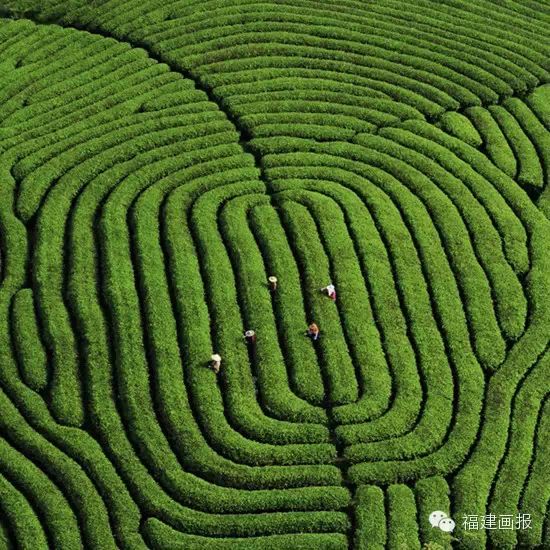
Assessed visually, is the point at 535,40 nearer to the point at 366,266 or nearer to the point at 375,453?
the point at 366,266

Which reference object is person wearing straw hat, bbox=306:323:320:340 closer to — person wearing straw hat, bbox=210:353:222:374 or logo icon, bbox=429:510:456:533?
person wearing straw hat, bbox=210:353:222:374

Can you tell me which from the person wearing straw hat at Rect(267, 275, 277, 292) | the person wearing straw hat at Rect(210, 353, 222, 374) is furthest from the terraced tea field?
the person wearing straw hat at Rect(210, 353, 222, 374)

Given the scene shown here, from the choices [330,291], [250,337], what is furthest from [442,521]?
[330,291]

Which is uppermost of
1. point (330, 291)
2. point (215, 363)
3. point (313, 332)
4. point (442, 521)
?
point (330, 291)

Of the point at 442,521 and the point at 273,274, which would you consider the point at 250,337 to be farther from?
the point at 442,521

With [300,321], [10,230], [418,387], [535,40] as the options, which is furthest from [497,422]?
[535,40]

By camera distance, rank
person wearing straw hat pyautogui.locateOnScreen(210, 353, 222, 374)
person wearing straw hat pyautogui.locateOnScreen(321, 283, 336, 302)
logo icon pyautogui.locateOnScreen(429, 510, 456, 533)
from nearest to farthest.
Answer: logo icon pyautogui.locateOnScreen(429, 510, 456, 533)
person wearing straw hat pyautogui.locateOnScreen(210, 353, 222, 374)
person wearing straw hat pyautogui.locateOnScreen(321, 283, 336, 302)
